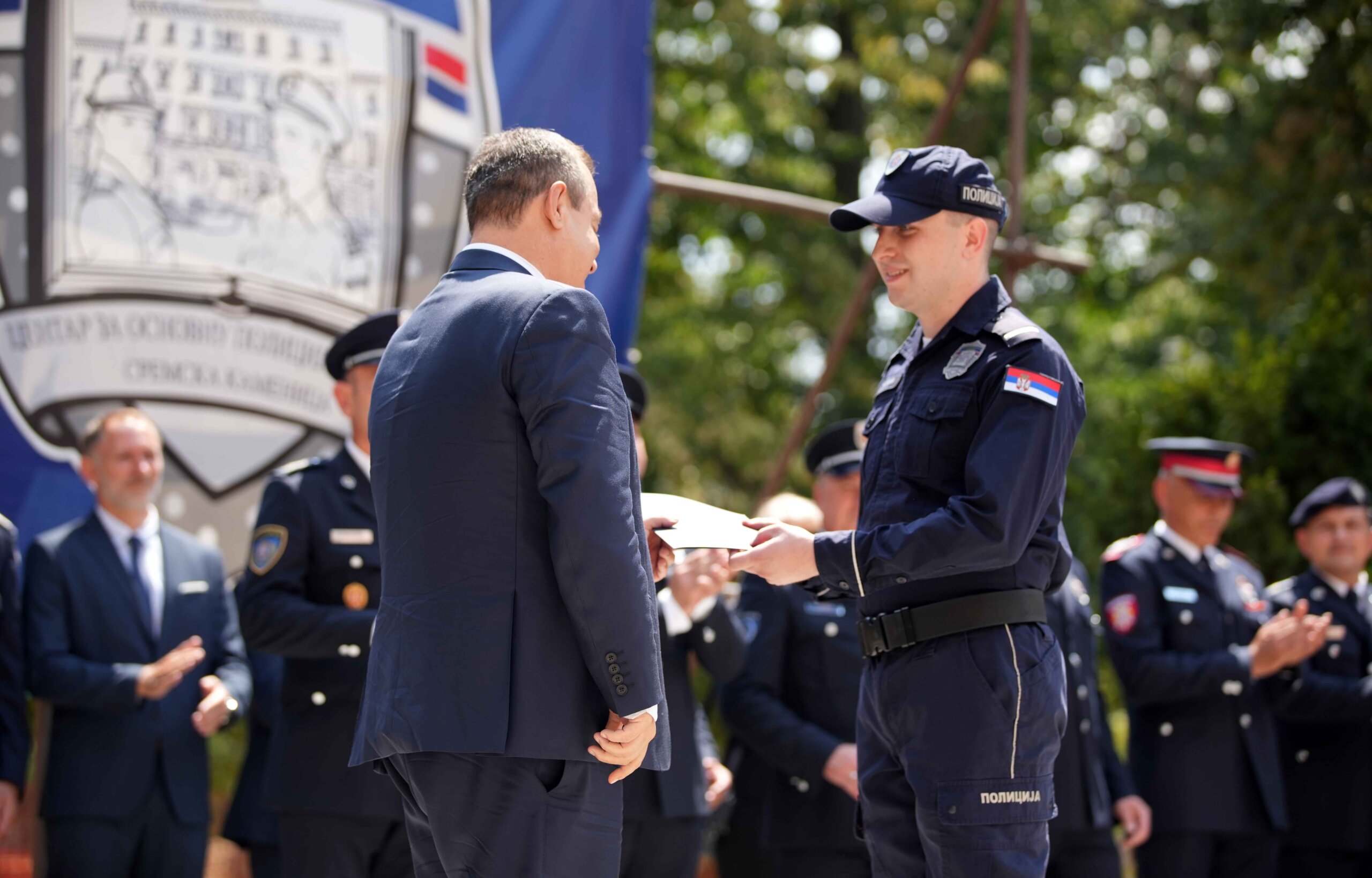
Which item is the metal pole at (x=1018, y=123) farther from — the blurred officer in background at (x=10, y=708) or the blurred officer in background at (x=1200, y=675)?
the blurred officer in background at (x=10, y=708)

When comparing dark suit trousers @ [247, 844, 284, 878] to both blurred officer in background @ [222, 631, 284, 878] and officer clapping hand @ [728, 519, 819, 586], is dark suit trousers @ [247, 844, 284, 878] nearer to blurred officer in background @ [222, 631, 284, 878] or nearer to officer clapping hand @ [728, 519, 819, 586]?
blurred officer in background @ [222, 631, 284, 878]

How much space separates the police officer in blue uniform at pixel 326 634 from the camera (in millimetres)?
3742

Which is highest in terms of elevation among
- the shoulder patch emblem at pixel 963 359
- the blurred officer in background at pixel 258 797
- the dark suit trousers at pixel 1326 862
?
the shoulder patch emblem at pixel 963 359

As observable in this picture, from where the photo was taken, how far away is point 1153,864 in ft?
17.6

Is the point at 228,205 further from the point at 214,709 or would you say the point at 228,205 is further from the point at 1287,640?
the point at 1287,640

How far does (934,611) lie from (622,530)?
773mm

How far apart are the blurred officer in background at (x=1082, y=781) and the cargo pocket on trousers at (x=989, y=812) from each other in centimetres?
189

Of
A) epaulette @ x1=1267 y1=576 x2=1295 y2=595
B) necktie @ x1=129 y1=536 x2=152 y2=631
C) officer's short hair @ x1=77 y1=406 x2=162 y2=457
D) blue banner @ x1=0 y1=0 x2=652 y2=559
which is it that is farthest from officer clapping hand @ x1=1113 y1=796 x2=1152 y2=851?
officer's short hair @ x1=77 y1=406 x2=162 y2=457

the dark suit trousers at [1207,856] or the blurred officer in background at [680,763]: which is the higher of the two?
the blurred officer in background at [680,763]

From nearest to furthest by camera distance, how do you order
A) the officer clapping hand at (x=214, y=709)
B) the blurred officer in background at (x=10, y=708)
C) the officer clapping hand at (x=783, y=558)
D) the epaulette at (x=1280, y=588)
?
the officer clapping hand at (x=783, y=558), the officer clapping hand at (x=214, y=709), the blurred officer in background at (x=10, y=708), the epaulette at (x=1280, y=588)

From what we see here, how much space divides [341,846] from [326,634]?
55 cm

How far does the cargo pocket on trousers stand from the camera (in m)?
2.73

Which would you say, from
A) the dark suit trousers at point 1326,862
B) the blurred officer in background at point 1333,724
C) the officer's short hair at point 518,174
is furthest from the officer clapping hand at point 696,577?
the dark suit trousers at point 1326,862

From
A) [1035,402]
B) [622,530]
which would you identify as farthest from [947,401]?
[622,530]
